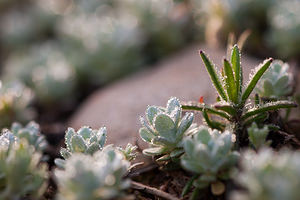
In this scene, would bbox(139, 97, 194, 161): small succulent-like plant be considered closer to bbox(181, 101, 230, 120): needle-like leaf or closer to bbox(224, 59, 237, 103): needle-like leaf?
bbox(181, 101, 230, 120): needle-like leaf

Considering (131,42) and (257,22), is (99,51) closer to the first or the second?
(131,42)

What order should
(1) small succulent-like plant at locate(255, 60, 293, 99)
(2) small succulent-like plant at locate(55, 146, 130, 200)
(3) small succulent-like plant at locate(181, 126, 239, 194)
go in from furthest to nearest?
(1) small succulent-like plant at locate(255, 60, 293, 99)
(3) small succulent-like plant at locate(181, 126, 239, 194)
(2) small succulent-like plant at locate(55, 146, 130, 200)

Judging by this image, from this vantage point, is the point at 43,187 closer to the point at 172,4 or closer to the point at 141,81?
the point at 141,81

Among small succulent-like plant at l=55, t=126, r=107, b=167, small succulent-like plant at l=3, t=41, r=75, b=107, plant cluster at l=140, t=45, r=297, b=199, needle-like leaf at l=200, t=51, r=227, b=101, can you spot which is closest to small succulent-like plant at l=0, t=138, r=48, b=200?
small succulent-like plant at l=55, t=126, r=107, b=167

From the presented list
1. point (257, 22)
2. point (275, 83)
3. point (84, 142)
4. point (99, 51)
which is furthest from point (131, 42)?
point (84, 142)

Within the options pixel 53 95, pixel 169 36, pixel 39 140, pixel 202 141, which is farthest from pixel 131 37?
pixel 202 141

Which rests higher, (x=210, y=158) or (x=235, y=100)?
(x=235, y=100)
